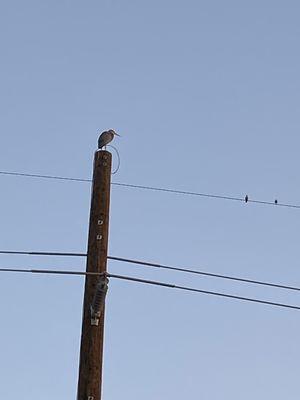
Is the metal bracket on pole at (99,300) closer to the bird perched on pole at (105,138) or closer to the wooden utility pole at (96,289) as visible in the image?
the wooden utility pole at (96,289)

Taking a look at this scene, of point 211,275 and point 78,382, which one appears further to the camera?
point 211,275

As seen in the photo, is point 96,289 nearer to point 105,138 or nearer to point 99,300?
point 99,300

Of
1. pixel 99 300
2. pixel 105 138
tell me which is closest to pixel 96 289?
pixel 99 300

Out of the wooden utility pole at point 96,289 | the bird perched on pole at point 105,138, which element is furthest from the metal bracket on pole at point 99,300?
the bird perched on pole at point 105,138

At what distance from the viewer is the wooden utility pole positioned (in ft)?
36.8

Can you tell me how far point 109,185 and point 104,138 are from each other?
2.81 ft

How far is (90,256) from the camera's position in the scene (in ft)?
39.1

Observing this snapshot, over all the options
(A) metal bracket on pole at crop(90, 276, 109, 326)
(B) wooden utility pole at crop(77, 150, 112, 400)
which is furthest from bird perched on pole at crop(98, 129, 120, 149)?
(A) metal bracket on pole at crop(90, 276, 109, 326)

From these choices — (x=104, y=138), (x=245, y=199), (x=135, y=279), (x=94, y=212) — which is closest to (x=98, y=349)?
(x=135, y=279)

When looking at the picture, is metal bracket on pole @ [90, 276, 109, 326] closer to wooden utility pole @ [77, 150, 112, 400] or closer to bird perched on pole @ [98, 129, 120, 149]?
wooden utility pole @ [77, 150, 112, 400]

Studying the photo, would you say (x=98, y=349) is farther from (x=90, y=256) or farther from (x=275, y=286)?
(x=275, y=286)

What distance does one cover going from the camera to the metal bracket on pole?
11.3 m

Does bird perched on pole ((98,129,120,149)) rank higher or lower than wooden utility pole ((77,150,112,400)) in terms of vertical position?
higher

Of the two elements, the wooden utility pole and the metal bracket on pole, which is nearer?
the wooden utility pole
